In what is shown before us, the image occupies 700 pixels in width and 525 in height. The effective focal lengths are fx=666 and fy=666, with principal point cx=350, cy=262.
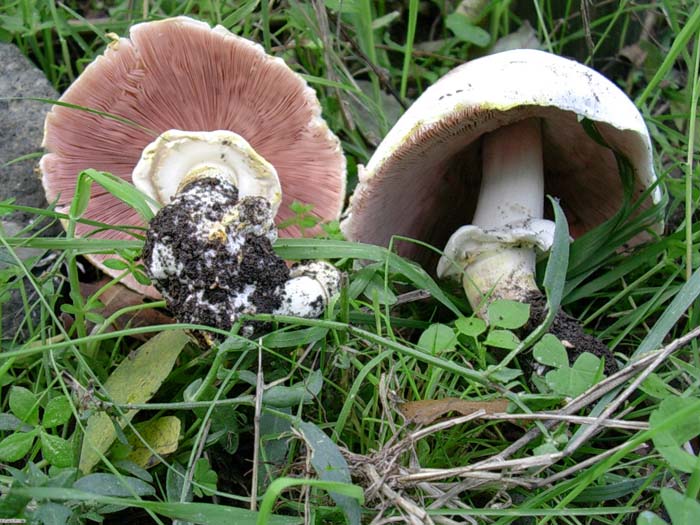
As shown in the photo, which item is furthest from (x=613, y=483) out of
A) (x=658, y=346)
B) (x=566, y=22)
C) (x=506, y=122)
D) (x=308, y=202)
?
(x=566, y=22)

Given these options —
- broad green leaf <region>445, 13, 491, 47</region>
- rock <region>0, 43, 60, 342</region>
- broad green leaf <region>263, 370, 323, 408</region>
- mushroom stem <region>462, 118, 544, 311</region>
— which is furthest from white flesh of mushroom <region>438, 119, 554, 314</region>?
rock <region>0, 43, 60, 342</region>

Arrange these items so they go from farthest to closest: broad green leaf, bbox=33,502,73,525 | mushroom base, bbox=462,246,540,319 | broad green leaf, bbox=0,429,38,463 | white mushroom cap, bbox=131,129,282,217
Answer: white mushroom cap, bbox=131,129,282,217 → mushroom base, bbox=462,246,540,319 → broad green leaf, bbox=0,429,38,463 → broad green leaf, bbox=33,502,73,525

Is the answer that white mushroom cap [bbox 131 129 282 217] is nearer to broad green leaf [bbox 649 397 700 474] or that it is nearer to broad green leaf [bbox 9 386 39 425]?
broad green leaf [bbox 9 386 39 425]

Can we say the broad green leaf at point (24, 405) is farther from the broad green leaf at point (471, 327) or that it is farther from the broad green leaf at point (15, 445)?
the broad green leaf at point (471, 327)

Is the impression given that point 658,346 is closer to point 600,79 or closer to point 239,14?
point 600,79

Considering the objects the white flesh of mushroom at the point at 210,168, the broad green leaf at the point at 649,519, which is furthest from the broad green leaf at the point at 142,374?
the broad green leaf at the point at 649,519
